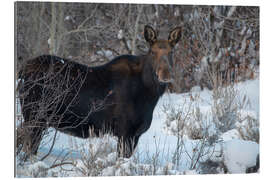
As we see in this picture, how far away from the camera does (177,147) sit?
530 cm

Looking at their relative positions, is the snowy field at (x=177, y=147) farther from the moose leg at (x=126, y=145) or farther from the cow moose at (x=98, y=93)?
the cow moose at (x=98, y=93)

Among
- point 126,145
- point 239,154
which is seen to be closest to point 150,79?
point 126,145

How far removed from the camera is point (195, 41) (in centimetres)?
638

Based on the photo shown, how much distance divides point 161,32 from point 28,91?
2081 mm

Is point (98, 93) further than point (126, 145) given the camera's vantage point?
Yes

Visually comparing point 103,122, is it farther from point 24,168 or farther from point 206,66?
point 206,66

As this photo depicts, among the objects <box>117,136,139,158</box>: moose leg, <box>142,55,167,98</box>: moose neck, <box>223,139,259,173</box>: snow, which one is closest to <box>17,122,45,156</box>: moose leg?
<box>117,136,139,158</box>: moose leg

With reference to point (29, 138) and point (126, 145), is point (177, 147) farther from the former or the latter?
point (29, 138)

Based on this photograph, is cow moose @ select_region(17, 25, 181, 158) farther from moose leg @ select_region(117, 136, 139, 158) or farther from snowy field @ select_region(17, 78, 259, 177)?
snowy field @ select_region(17, 78, 259, 177)

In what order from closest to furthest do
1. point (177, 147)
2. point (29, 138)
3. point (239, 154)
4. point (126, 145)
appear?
point (29, 138) → point (126, 145) → point (177, 147) → point (239, 154)

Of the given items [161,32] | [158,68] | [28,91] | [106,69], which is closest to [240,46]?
[161,32]

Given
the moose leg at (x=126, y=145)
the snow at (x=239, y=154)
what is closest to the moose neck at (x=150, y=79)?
the moose leg at (x=126, y=145)

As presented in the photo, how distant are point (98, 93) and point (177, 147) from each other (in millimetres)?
1246

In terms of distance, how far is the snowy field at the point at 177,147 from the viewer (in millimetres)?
4930
